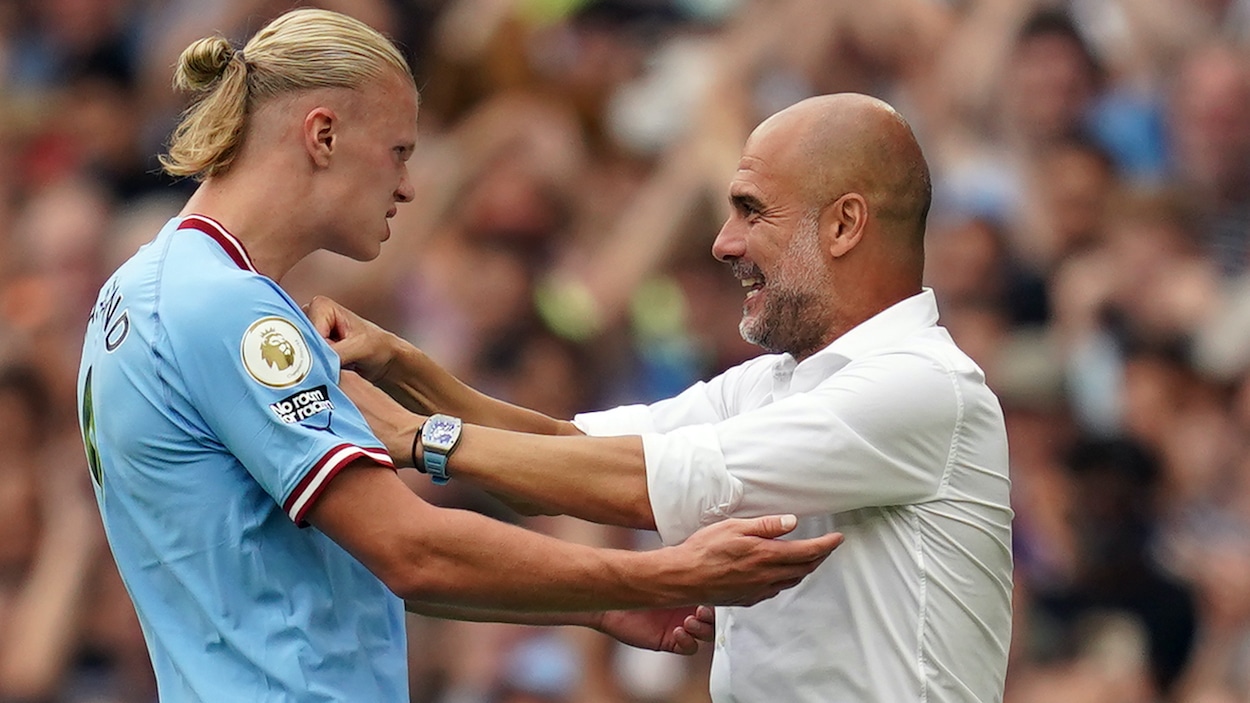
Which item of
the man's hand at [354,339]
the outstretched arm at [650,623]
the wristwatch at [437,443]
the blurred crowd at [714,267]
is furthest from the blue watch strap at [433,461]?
the blurred crowd at [714,267]

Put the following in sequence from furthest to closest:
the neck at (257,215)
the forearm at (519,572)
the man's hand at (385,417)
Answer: the man's hand at (385,417)
the neck at (257,215)
the forearm at (519,572)

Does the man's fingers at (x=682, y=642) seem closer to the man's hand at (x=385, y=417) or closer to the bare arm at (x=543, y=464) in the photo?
the bare arm at (x=543, y=464)

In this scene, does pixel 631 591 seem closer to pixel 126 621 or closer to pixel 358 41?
pixel 358 41

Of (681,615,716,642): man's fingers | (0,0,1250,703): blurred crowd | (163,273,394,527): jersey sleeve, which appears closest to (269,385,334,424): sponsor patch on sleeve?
(163,273,394,527): jersey sleeve

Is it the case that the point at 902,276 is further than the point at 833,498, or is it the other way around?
the point at 902,276

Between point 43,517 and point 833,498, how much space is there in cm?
553

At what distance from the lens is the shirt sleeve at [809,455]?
388 cm

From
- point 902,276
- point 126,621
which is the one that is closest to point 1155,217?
point 902,276

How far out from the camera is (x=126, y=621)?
318 inches

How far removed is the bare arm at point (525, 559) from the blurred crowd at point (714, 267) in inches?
139

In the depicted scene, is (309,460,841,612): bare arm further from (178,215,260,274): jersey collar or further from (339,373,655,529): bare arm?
(178,215,260,274): jersey collar

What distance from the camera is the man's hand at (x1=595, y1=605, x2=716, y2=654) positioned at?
4430 millimetres

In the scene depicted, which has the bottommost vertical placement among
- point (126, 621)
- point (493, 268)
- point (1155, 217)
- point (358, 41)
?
point (126, 621)

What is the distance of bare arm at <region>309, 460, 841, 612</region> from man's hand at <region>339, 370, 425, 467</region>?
25cm
